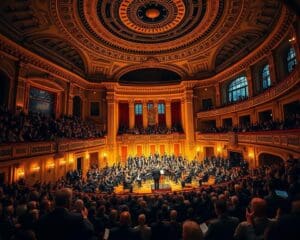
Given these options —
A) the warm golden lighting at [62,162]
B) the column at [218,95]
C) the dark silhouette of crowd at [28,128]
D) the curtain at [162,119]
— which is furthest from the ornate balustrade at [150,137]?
the warm golden lighting at [62,162]

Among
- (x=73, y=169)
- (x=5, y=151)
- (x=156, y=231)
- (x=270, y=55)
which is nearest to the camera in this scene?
(x=156, y=231)

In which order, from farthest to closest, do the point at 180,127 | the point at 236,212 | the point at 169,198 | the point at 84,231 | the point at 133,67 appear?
the point at 180,127
the point at 133,67
the point at 169,198
the point at 236,212
the point at 84,231

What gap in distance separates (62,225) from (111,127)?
76.5 ft

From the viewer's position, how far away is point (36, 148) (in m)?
11.7

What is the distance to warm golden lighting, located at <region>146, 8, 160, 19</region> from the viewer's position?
17047 mm

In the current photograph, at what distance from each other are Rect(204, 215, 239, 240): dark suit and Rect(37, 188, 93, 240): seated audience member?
5.45 feet

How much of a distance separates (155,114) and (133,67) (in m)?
7.57

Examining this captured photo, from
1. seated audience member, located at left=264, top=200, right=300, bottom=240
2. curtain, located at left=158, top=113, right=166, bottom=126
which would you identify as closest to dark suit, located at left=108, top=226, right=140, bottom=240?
seated audience member, located at left=264, top=200, right=300, bottom=240

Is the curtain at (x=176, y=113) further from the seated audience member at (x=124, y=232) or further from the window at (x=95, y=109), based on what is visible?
the seated audience member at (x=124, y=232)

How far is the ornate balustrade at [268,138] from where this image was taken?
9.37 metres

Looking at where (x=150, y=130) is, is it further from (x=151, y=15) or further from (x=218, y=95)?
(x=151, y=15)

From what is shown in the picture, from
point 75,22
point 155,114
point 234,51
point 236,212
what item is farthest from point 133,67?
point 236,212

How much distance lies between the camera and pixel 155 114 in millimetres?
29109

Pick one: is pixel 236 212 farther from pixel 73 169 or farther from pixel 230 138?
pixel 73 169
